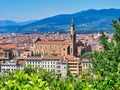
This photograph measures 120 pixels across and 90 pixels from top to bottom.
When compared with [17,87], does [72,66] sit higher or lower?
lower

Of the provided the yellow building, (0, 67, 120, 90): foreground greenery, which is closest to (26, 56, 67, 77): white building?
the yellow building

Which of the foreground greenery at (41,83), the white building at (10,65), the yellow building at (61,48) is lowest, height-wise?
the white building at (10,65)

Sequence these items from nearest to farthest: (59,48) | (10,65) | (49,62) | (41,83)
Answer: (41,83) → (10,65) → (49,62) → (59,48)

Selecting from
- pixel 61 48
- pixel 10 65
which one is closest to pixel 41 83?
pixel 10 65

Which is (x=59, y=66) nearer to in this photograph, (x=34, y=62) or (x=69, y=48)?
(x=34, y=62)

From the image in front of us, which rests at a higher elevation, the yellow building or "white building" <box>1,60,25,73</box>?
the yellow building

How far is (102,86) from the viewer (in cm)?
274

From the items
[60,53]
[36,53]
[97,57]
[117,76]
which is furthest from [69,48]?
[117,76]

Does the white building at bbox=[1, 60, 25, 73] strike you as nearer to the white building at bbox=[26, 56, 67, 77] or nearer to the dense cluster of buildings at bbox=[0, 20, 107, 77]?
the dense cluster of buildings at bbox=[0, 20, 107, 77]

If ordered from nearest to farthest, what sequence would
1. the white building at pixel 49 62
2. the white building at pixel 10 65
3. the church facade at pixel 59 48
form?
the white building at pixel 10 65 → the white building at pixel 49 62 → the church facade at pixel 59 48

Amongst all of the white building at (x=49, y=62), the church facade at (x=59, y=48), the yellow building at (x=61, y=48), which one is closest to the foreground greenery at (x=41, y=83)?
the white building at (x=49, y=62)

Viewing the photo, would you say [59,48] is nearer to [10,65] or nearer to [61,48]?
[61,48]

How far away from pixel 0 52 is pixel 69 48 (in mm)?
9090

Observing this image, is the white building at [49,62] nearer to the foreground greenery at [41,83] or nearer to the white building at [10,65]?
the white building at [10,65]
